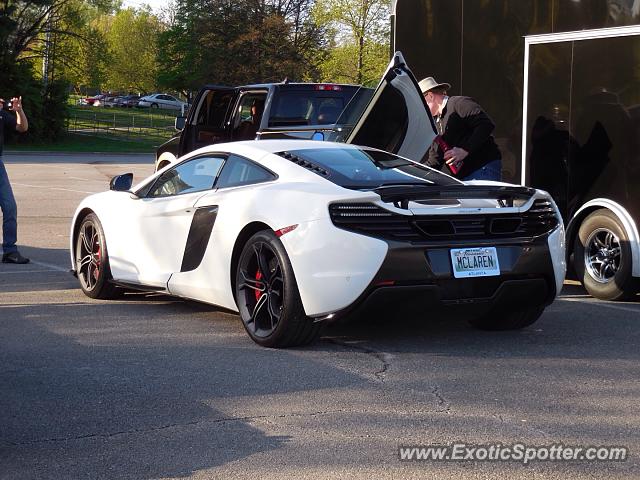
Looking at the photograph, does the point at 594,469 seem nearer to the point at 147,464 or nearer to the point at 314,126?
the point at 147,464

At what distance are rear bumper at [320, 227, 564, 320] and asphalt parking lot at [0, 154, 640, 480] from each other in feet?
1.07

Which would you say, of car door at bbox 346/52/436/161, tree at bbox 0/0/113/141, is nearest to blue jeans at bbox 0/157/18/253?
car door at bbox 346/52/436/161

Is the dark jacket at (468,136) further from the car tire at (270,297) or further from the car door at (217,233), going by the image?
the car tire at (270,297)

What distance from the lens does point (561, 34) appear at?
31.9 feet

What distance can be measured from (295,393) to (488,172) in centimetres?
436

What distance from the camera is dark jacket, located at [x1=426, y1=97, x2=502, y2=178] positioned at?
30.7ft

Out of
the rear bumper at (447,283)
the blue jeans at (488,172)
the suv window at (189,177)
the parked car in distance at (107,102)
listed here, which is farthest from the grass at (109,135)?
the rear bumper at (447,283)

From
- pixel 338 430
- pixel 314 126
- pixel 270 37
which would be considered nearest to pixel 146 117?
pixel 270 37

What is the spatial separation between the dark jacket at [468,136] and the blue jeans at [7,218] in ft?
14.8

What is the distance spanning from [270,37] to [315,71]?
3.39m

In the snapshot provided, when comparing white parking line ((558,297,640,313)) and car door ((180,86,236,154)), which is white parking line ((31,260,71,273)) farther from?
car door ((180,86,236,154))

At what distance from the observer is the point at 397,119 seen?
8.90 metres

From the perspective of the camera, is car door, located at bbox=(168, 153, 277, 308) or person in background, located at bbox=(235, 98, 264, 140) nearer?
car door, located at bbox=(168, 153, 277, 308)

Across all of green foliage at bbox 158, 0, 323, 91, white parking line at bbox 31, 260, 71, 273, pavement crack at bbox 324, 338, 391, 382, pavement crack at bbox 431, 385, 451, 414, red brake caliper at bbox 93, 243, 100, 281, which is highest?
green foliage at bbox 158, 0, 323, 91
